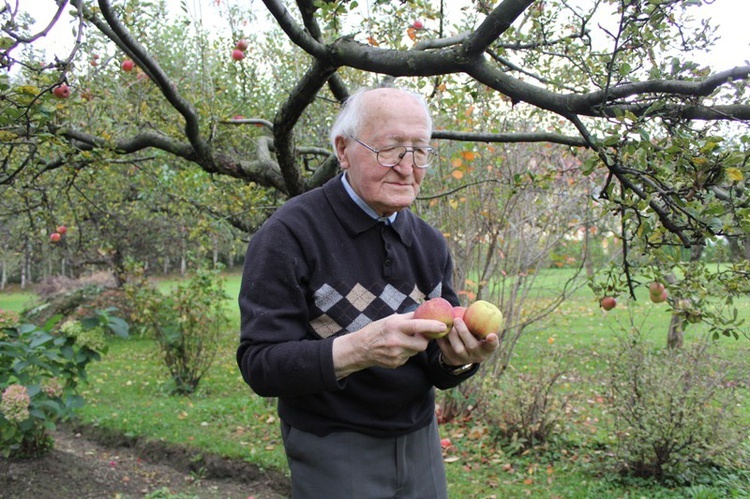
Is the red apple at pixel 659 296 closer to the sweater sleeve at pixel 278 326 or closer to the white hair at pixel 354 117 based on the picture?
the white hair at pixel 354 117

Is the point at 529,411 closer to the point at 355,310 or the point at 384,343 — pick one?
the point at 355,310

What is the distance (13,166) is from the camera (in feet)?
16.1

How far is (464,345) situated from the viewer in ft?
5.49

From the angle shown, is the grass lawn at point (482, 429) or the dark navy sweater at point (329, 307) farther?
the grass lawn at point (482, 429)

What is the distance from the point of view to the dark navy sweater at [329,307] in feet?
5.05

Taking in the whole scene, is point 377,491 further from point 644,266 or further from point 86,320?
point 86,320

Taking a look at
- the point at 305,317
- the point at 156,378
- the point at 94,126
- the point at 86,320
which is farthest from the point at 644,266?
the point at 156,378

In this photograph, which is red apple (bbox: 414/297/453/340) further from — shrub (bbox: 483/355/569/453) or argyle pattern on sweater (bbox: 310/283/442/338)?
shrub (bbox: 483/355/569/453)

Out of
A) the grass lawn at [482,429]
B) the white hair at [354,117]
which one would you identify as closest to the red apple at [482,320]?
the white hair at [354,117]

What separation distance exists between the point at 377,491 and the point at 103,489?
3398mm

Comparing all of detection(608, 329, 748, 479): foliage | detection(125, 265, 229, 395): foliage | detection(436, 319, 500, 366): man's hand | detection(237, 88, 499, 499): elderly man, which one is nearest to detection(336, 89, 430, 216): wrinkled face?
detection(237, 88, 499, 499): elderly man

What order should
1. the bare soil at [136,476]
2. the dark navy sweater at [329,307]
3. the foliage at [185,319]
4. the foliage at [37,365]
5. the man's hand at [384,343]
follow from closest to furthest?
the man's hand at [384,343] < the dark navy sweater at [329,307] < the foliage at [37,365] < the bare soil at [136,476] < the foliage at [185,319]

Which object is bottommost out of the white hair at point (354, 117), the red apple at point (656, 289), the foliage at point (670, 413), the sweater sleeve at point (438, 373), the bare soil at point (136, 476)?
the bare soil at point (136, 476)

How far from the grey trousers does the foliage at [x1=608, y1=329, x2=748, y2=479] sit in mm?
2720
